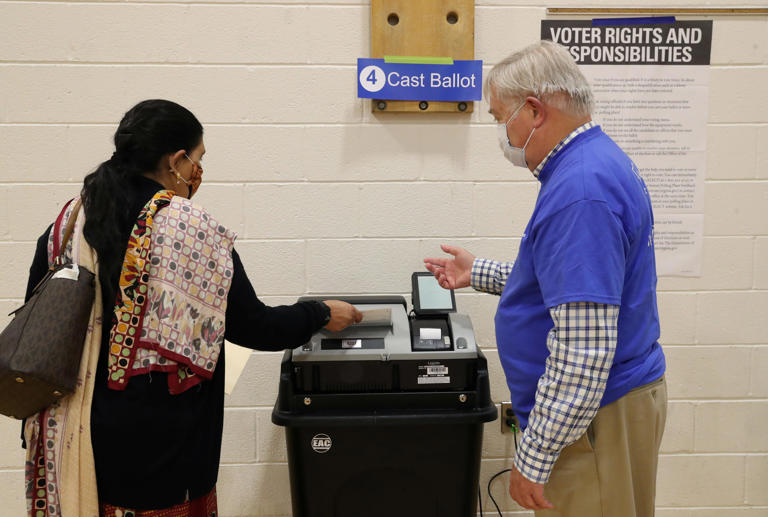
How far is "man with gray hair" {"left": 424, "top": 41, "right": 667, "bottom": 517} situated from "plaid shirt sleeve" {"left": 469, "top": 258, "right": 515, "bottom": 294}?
338 mm

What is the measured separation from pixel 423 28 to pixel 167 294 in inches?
48.6

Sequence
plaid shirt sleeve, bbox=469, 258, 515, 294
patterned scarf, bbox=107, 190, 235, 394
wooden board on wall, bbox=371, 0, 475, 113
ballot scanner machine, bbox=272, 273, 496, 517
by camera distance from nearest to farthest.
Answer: patterned scarf, bbox=107, 190, 235, 394
ballot scanner machine, bbox=272, 273, 496, 517
plaid shirt sleeve, bbox=469, 258, 515, 294
wooden board on wall, bbox=371, 0, 475, 113

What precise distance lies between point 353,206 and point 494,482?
3.48 feet

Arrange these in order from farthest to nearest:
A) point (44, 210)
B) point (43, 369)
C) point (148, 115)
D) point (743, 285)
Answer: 1. point (743, 285)
2. point (44, 210)
3. point (148, 115)
4. point (43, 369)

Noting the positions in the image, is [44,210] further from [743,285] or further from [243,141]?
[743,285]

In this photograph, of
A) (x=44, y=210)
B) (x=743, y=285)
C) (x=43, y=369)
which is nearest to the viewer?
(x=43, y=369)

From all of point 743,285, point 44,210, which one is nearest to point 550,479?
point 743,285

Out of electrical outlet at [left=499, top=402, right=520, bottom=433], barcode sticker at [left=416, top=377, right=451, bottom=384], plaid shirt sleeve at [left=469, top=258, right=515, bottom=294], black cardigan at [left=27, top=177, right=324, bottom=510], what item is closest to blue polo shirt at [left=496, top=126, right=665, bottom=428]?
barcode sticker at [left=416, top=377, right=451, bottom=384]

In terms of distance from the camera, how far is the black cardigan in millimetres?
1244

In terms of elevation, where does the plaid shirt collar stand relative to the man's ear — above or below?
below

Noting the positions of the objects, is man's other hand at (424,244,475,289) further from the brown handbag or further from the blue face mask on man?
the brown handbag

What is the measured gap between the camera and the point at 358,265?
2.09m

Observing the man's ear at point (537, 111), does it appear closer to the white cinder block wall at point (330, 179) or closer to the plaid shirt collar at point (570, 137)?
the plaid shirt collar at point (570, 137)

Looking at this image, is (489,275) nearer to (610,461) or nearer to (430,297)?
(430,297)
